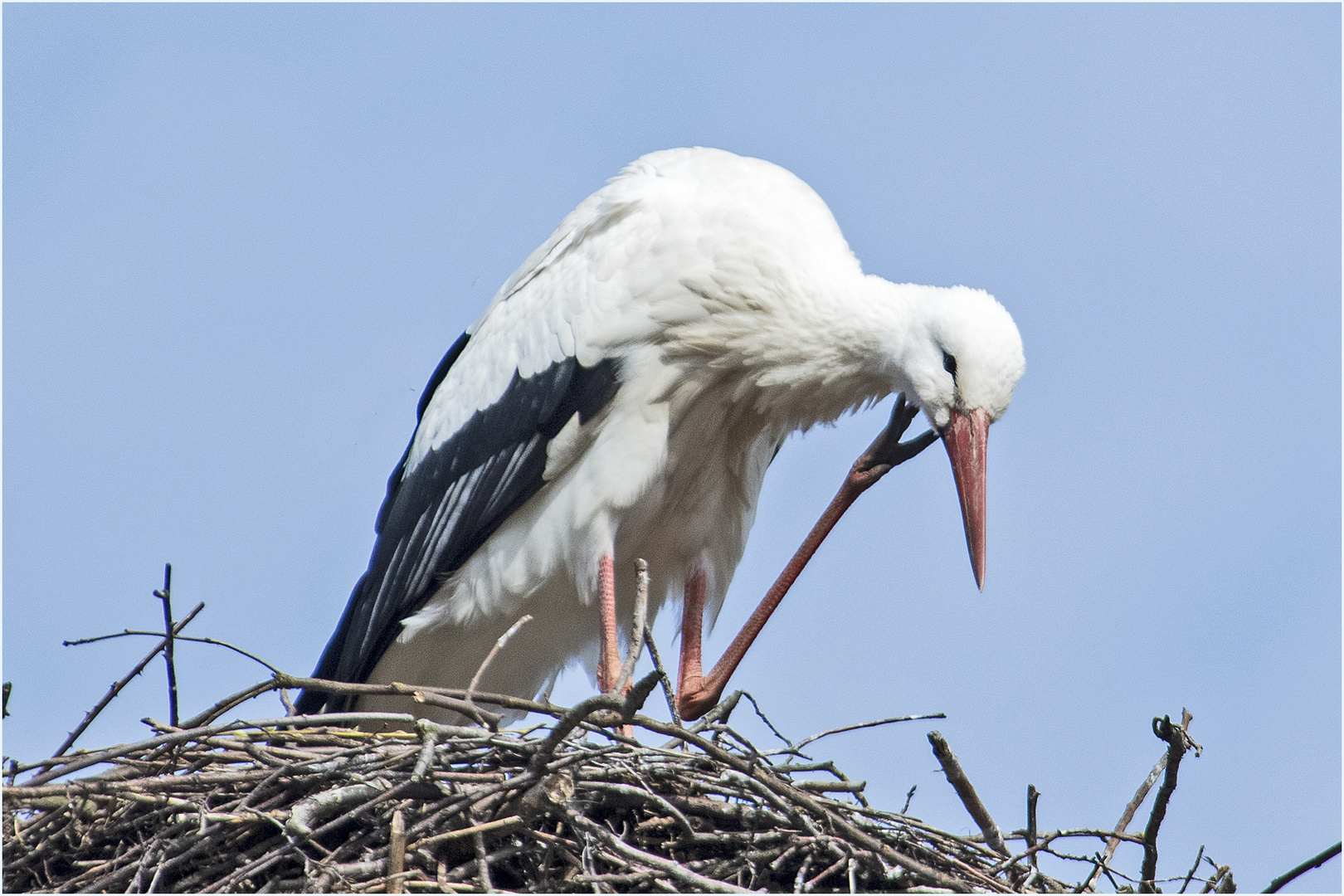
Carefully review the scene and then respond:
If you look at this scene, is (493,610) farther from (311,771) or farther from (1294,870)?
(1294,870)

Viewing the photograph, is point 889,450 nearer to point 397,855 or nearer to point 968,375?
point 968,375

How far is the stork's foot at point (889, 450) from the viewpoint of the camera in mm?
4883

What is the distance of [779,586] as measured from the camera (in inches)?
199

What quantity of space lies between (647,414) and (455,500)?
744 mm

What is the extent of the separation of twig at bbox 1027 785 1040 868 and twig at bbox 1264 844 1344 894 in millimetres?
603

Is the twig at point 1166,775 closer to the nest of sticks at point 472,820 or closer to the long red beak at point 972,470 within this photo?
the nest of sticks at point 472,820

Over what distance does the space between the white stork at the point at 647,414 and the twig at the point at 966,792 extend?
0.73 meters

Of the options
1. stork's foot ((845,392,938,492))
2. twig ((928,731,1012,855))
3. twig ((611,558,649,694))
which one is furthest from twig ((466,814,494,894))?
stork's foot ((845,392,938,492))

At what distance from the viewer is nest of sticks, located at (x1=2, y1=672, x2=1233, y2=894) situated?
353cm

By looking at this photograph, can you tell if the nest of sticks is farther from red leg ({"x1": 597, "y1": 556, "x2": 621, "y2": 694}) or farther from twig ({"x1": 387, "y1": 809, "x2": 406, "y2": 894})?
red leg ({"x1": 597, "y1": 556, "x2": 621, "y2": 694})

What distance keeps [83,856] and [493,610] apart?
4.91 ft

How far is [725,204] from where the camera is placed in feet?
16.0

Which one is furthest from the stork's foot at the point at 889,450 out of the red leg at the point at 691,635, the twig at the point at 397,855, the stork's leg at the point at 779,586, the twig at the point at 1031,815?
the twig at the point at 397,855

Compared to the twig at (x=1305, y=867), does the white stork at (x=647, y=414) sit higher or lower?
higher
